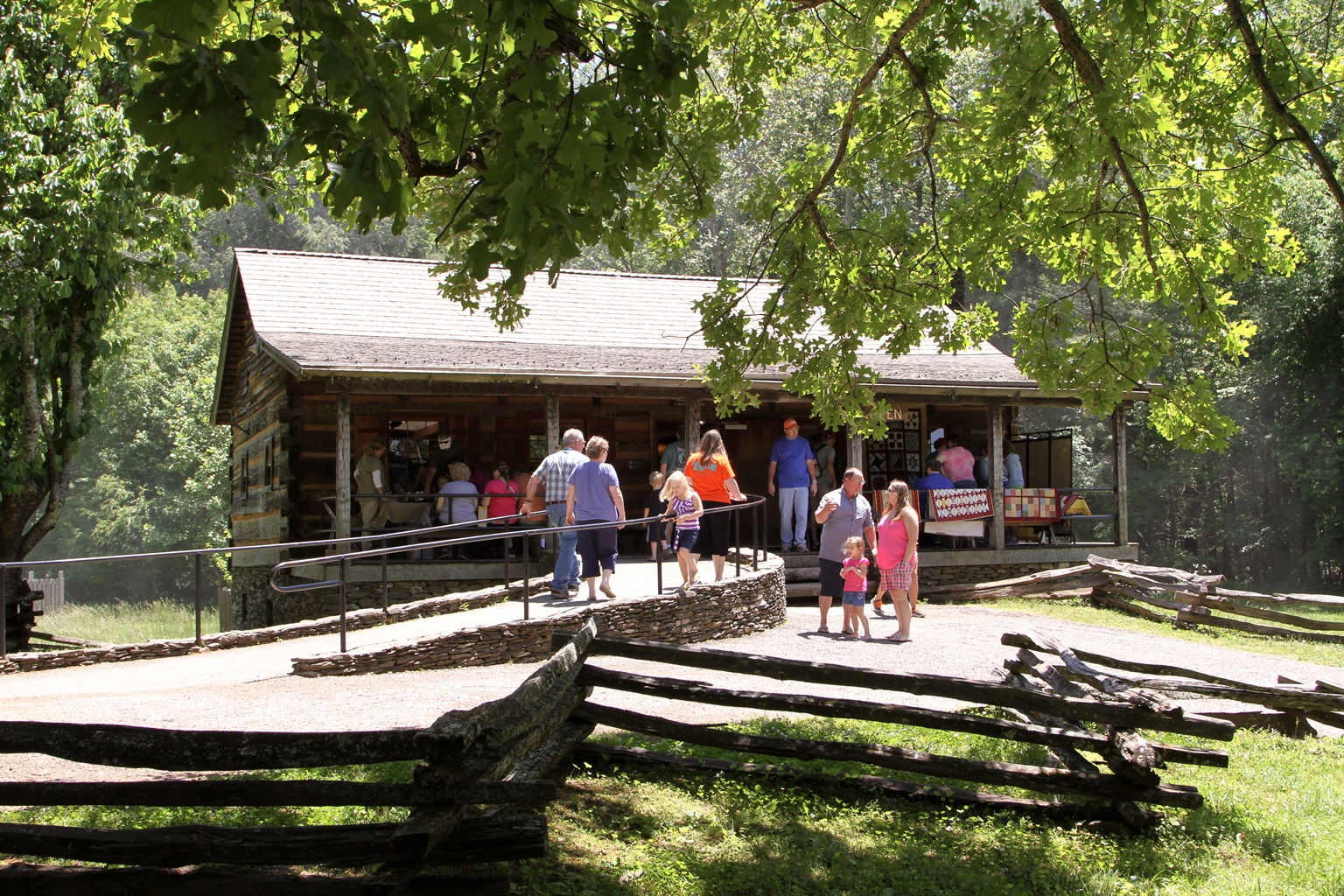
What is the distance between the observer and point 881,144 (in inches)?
382

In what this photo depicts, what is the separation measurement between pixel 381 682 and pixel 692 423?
7.87 m

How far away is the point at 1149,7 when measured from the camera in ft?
21.9

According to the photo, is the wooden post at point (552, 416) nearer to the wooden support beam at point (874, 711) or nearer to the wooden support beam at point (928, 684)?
the wooden support beam at point (928, 684)

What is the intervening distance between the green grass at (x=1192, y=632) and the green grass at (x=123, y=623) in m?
28.8

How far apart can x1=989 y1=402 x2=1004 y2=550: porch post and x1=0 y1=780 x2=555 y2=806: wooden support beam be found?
50.5 ft

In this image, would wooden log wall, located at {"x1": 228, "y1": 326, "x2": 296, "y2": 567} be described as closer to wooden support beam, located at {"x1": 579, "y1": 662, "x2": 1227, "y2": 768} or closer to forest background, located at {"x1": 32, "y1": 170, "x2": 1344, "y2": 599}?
wooden support beam, located at {"x1": 579, "y1": 662, "x2": 1227, "y2": 768}

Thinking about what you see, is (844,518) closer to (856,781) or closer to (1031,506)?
(856,781)

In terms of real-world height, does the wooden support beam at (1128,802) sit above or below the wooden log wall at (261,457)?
below

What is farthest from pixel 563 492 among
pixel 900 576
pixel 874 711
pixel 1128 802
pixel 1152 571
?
pixel 1152 571

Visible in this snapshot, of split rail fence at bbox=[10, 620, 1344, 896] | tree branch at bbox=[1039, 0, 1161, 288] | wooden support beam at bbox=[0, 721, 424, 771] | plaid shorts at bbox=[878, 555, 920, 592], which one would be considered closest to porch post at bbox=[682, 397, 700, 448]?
plaid shorts at bbox=[878, 555, 920, 592]

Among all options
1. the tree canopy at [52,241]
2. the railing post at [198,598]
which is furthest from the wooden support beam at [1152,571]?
the tree canopy at [52,241]

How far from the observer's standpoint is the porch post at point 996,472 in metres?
18.2

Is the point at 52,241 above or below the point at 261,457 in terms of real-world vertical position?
above

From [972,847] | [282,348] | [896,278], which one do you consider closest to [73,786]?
[972,847]
